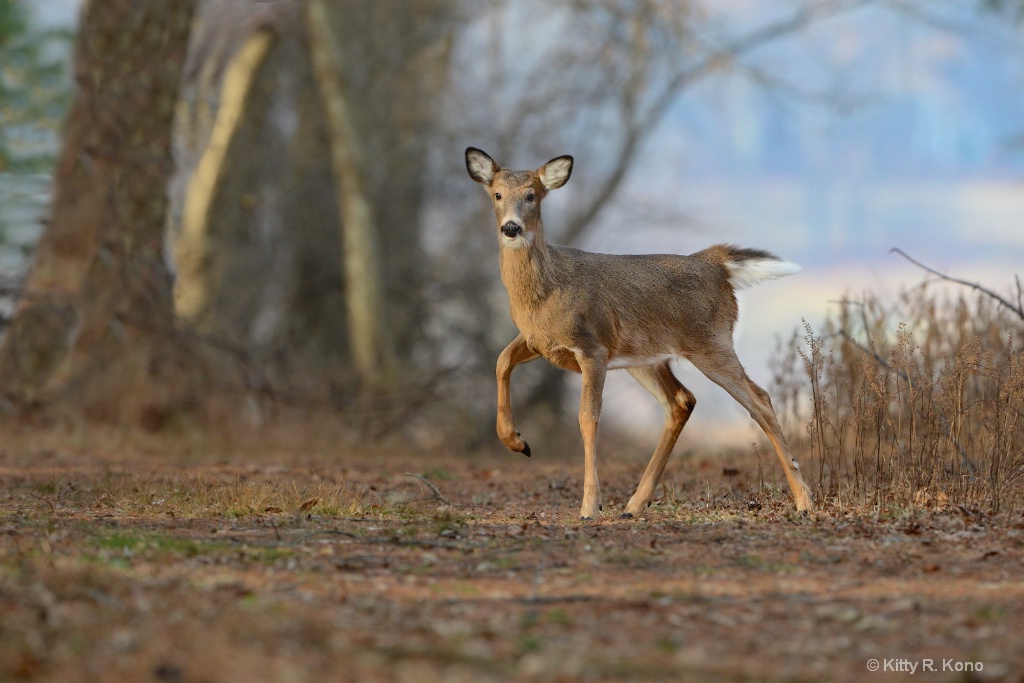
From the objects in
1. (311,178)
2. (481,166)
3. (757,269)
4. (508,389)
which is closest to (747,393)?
(757,269)

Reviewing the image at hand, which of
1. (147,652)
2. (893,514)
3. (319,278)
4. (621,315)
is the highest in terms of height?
(319,278)

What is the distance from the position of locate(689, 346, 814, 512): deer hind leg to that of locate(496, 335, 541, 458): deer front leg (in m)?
1.12

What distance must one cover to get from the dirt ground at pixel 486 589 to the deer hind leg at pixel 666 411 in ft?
0.59

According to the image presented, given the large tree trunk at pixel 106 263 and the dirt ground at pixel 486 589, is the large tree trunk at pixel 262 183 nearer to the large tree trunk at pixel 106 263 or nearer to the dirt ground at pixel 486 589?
the large tree trunk at pixel 106 263

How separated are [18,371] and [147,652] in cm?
1232

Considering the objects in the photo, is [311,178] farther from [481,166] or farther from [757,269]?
[757,269]

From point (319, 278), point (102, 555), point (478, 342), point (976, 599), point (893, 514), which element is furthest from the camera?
point (319, 278)

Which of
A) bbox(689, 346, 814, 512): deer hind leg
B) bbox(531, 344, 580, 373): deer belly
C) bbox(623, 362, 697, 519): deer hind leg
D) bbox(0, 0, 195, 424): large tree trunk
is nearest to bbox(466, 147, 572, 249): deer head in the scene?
bbox(531, 344, 580, 373): deer belly

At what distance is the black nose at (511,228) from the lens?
766cm

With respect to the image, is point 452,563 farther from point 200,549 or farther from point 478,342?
point 478,342

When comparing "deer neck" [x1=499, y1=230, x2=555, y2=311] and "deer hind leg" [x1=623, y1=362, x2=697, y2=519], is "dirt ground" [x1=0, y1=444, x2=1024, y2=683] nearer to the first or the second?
"deer hind leg" [x1=623, y1=362, x2=697, y2=519]

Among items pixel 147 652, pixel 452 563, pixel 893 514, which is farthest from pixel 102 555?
pixel 893 514

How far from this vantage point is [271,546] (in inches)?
244

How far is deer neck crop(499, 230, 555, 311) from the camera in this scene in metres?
7.91
